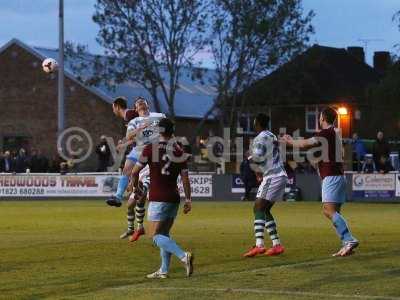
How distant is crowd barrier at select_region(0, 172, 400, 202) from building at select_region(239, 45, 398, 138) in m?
14.4

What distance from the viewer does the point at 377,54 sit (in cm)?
7644

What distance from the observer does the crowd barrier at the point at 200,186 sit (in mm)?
38188

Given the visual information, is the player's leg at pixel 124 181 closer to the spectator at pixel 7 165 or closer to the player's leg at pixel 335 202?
the player's leg at pixel 335 202

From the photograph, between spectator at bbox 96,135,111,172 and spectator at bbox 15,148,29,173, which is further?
spectator at bbox 15,148,29,173

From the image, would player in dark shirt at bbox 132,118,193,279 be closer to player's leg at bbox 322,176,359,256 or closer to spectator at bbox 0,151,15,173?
player's leg at bbox 322,176,359,256

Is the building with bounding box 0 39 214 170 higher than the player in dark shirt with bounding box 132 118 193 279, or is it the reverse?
the building with bounding box 0 39 214 170

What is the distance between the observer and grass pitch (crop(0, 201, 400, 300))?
11.7 meters

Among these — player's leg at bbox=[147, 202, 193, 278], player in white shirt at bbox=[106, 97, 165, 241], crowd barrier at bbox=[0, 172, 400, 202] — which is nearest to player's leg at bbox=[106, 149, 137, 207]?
player in white shirt at bbox=[106, 97, 165, 241]

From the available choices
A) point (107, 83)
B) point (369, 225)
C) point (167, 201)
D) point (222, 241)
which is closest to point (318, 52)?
point (107, 83)

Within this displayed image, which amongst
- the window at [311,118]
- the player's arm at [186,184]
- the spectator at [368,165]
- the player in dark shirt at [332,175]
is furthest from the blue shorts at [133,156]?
the window at [311,118]

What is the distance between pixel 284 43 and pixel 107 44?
383 inches

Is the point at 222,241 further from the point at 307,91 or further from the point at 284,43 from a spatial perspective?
the point at 307,91

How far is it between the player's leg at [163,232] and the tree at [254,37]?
42181 mm

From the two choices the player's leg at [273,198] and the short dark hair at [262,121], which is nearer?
the short dark hair at [262,121]
